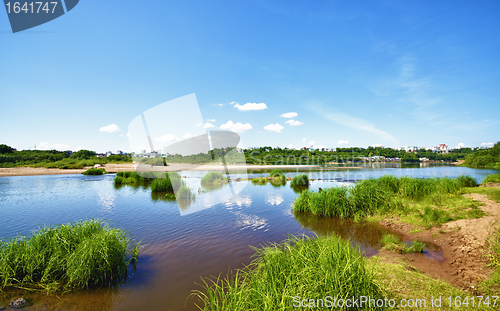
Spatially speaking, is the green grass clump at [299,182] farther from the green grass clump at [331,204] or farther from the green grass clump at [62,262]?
the green grass clump at [62,262]

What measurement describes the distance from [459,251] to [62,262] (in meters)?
12.3

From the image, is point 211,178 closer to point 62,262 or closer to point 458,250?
point 62,262

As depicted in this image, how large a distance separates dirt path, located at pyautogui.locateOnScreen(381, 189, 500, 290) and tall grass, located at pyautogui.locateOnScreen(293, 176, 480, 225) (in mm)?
1681

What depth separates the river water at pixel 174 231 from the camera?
541 cm

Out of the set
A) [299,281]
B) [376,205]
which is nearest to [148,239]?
[299,281]

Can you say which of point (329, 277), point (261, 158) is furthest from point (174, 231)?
point (261, 158)

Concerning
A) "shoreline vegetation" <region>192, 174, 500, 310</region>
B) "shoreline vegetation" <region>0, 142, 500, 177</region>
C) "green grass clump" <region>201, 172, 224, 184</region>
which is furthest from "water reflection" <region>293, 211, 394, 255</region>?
"shoreline vegetation" <region>0, 142, 500, 177</region>

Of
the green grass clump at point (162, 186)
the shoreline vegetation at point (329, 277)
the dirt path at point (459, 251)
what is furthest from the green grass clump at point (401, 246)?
the green grass clump at point (162, 186)

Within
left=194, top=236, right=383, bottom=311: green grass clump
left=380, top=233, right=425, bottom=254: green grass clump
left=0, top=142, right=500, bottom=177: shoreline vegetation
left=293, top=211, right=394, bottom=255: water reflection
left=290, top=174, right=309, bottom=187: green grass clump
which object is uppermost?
left=0, top=142, right=500, bottom=177: shoreline vegetation

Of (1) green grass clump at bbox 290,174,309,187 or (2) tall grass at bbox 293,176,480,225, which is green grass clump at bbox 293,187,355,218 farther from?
(1) green grass clump at bbox 290,174,309,187

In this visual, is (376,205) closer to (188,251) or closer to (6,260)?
(188,251)

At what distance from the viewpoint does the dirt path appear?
5.40m

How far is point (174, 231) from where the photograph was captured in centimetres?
1059

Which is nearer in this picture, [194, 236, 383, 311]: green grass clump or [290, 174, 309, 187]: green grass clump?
[194, 236, 383, 311]: green grass clump
